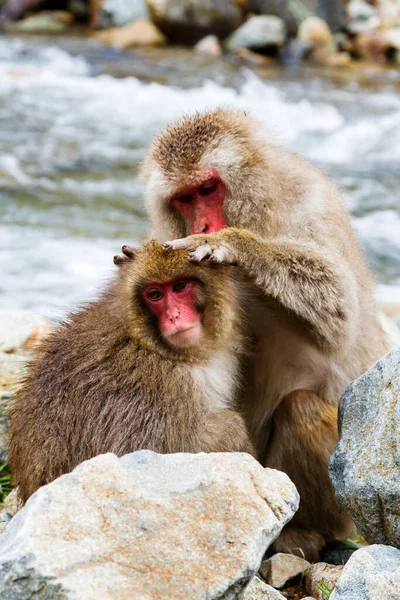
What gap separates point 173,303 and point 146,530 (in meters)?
1.14

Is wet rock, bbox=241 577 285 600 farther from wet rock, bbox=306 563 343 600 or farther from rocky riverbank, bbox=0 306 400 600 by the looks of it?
wet rock, bbox=306 563 343 600

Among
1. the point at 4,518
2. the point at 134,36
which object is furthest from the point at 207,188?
the point at 134,36

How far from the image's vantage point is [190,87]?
16094 millimetres

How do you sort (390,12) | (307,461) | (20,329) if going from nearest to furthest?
(307,461) < (20,329) < (390,12)

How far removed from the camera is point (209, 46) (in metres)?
19.3

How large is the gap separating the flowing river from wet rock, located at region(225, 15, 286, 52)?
1136 mm

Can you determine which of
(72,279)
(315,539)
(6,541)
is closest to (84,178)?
(72,279)

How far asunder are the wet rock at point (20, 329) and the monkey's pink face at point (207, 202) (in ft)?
5.29

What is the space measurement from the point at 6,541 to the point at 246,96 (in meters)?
14.2

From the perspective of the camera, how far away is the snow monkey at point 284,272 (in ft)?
12.4

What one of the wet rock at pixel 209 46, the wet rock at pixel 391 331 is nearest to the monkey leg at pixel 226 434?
the wet rock at pixel 391 331

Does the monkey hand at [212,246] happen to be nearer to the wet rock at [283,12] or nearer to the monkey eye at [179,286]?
the monkey eye at [179,286]

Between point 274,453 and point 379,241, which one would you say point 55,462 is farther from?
point 379,241

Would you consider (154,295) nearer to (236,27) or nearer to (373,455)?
(373,455)
